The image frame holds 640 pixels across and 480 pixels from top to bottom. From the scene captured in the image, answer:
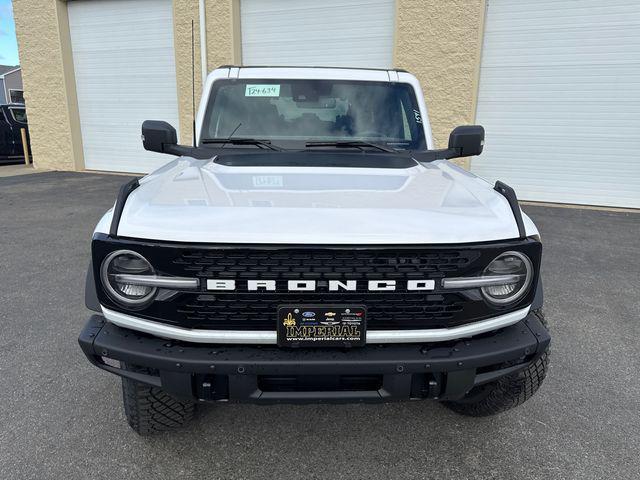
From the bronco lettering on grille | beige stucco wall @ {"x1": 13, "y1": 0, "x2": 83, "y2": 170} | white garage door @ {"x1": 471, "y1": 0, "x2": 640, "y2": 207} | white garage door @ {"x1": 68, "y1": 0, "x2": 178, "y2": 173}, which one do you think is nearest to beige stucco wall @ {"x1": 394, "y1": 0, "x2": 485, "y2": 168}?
white garage door @ {"x1": 471, "y1": 0, "x2": 640, "y2": 207}

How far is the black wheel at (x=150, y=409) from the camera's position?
2135 mm

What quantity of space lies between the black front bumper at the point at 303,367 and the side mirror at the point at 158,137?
1.57m

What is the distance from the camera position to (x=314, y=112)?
3160 mm

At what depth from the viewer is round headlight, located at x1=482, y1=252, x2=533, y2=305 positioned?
187 centimetres

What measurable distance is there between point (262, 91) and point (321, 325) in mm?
2028

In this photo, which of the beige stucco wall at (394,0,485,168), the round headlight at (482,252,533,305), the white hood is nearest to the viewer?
the white hood

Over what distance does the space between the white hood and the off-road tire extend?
2.21 ft

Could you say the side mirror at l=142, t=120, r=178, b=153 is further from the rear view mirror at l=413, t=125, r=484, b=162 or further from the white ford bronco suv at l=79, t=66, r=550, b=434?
the rear view mirror at l=413, t=125, r=484, b=162

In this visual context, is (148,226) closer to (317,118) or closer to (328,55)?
(317,118)

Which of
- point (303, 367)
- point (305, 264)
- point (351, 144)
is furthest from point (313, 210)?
point (351, 144)

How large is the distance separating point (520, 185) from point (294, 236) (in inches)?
346

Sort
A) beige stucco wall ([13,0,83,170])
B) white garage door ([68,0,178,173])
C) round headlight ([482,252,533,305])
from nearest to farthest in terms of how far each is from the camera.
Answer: round headlight ([482,252,533,305]) → white garage door ([68,0,178,173]) → beige stucco wall ([13,0,83,170])

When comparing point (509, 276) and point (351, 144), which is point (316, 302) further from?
point (351, 144)

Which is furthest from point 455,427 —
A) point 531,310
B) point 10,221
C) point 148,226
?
point 10,221
